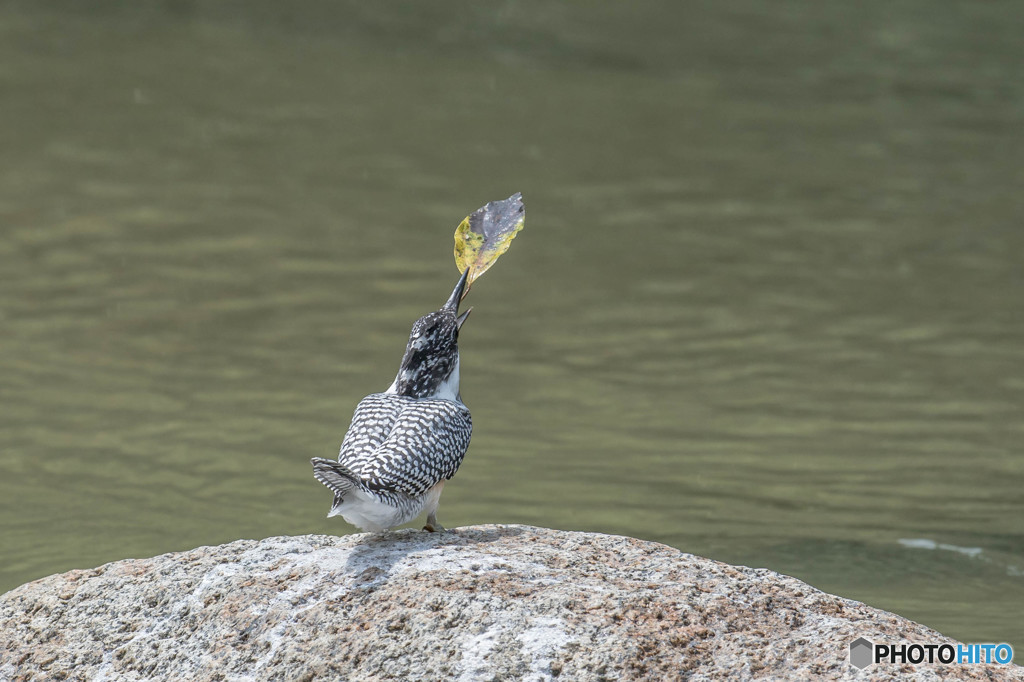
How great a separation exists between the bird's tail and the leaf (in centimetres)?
164

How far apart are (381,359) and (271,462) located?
2.43 m

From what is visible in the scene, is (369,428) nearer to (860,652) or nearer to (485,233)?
(485,233)

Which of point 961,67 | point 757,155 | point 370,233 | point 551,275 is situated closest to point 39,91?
point 370,233

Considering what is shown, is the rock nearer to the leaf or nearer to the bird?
the bird

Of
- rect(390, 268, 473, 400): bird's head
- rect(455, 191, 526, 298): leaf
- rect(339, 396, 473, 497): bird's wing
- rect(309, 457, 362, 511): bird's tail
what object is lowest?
rect(309, 457, 362, 511): bird's tail

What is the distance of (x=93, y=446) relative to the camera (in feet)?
36.5

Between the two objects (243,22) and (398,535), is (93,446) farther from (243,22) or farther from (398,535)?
(243,22)

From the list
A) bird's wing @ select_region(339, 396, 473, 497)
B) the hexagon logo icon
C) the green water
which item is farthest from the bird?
the green water

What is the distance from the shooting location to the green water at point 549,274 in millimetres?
10180

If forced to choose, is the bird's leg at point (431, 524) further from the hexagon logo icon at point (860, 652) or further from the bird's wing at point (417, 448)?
the hexagon logo icon at point (860, 652)

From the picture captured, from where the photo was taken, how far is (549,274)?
595 inches

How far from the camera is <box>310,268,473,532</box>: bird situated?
497 cm

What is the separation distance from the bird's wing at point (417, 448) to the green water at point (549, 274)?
13.0ft

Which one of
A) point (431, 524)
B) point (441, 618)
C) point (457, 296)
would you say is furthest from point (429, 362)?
point (441, 618)
